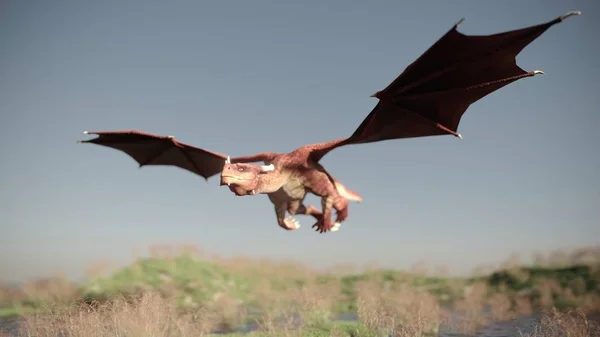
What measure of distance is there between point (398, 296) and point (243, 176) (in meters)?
6.74

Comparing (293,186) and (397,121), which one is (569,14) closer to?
(397,121)

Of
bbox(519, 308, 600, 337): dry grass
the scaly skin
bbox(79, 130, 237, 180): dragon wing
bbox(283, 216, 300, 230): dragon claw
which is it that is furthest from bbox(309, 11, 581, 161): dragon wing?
bbox(519, 308, 600, 337): dry grass

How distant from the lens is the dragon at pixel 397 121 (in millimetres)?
4320

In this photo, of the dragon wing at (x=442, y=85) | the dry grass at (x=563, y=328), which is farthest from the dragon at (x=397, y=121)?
the dry grass at (x=563, y=328)

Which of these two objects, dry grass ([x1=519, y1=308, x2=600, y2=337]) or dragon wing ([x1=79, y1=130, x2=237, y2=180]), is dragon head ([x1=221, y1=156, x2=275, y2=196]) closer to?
dragon wing ([x1=79, y1=130, x2=237, y2=180])

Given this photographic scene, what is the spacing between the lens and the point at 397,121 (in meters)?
5.08

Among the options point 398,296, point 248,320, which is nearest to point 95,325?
point 248,320

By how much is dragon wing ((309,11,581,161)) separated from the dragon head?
3.66 feet

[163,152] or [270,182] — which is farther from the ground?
[163,152]

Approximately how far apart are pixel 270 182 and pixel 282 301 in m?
5.78

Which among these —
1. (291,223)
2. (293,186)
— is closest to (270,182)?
(293,186)

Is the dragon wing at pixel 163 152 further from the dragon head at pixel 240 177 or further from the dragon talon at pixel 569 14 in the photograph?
the dragon talon at pixel 569 14

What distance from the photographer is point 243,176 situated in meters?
4.43

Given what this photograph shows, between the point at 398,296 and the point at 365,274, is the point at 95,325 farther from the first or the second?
the point at 365,274
